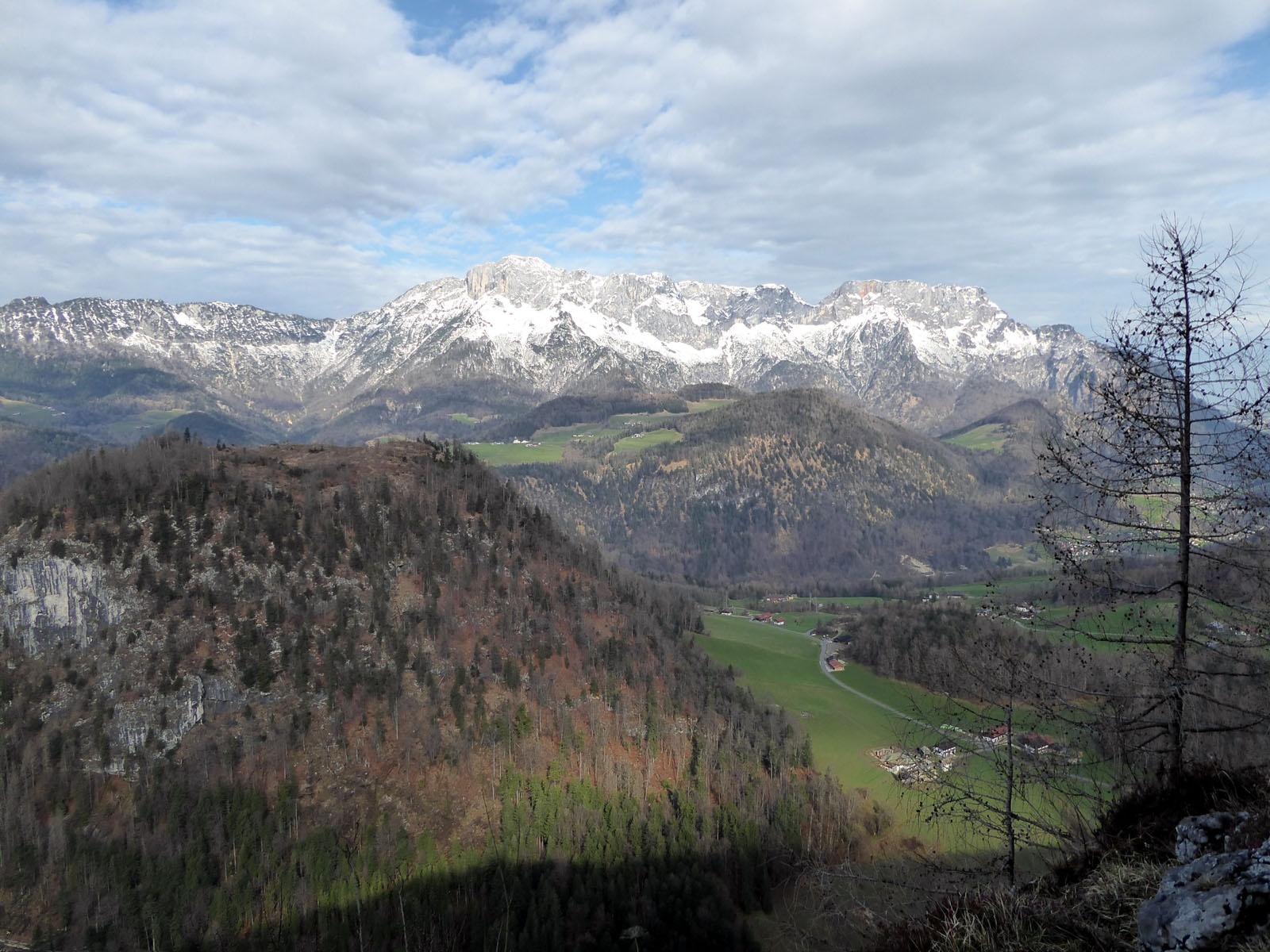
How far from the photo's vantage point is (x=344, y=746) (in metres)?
75.8

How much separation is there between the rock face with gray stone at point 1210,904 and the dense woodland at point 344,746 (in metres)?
55.8

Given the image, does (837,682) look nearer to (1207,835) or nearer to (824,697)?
(824,697)

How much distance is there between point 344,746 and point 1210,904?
270 feet

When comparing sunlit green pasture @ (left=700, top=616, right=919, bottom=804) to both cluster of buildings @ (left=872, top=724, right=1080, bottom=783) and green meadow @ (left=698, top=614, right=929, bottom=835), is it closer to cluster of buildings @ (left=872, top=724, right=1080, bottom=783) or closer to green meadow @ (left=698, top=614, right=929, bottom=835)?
green meadow @ (left=698, top=614, right=929, bottom=835)

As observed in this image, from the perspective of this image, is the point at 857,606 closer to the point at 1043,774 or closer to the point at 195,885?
the point at 195,885

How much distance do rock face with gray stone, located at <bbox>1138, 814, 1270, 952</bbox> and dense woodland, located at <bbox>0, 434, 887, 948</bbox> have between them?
5582 centimetres

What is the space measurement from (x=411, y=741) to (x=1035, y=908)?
78253 millimetres

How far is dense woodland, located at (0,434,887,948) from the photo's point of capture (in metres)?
65.9

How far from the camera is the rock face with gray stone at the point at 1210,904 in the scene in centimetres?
778

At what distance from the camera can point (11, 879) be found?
210 feet

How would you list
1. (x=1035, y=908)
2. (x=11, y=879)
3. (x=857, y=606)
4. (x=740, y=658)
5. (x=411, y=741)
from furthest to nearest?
(x=857, y=606)
(x=740, y=658)
(x=411, y=741)
(x=11, y=879)
(x=1035, y=908)

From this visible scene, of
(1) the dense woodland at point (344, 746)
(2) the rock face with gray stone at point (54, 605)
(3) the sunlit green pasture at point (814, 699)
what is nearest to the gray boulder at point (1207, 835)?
(1) the dense woodland at point (344, 746)

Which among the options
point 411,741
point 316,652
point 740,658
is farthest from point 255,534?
point 740,658

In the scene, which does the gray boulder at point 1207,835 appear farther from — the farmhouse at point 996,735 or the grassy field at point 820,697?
the grassy field at point 820,697
